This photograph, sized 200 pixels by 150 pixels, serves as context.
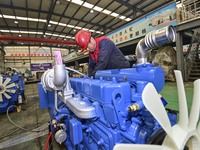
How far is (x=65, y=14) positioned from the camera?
8.53 metres

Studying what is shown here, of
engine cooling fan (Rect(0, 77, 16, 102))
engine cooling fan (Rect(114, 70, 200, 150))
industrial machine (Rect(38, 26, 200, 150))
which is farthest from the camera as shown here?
engine cooling fan (Rect(0, 77, 16, 102))

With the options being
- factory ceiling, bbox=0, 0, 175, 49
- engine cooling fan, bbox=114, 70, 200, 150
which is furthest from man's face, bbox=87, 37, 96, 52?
factory ceiling, bbox=0, 0, 175, 49

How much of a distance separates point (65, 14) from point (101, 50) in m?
8.14

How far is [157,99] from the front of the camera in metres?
0.61

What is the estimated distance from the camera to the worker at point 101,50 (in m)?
1.59

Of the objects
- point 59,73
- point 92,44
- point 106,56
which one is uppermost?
point 92,44

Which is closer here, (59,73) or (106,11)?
(59,73)

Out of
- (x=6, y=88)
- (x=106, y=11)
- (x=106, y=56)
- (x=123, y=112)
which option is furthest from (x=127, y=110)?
(x=106, y=11)

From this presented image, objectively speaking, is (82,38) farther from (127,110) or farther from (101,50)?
(127,110)

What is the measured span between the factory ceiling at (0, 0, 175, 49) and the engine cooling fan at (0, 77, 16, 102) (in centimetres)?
431

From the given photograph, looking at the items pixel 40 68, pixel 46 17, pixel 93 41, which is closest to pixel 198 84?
pixel 93 41

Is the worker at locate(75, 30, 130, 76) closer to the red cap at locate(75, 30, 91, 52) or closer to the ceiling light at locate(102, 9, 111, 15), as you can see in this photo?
the red cap at locate(75, 30, 91, 52)

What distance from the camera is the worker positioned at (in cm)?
159

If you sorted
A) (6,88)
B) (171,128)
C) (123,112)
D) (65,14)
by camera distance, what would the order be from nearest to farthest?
(171,128) < (123,112) < (6,88) < (65,14)
